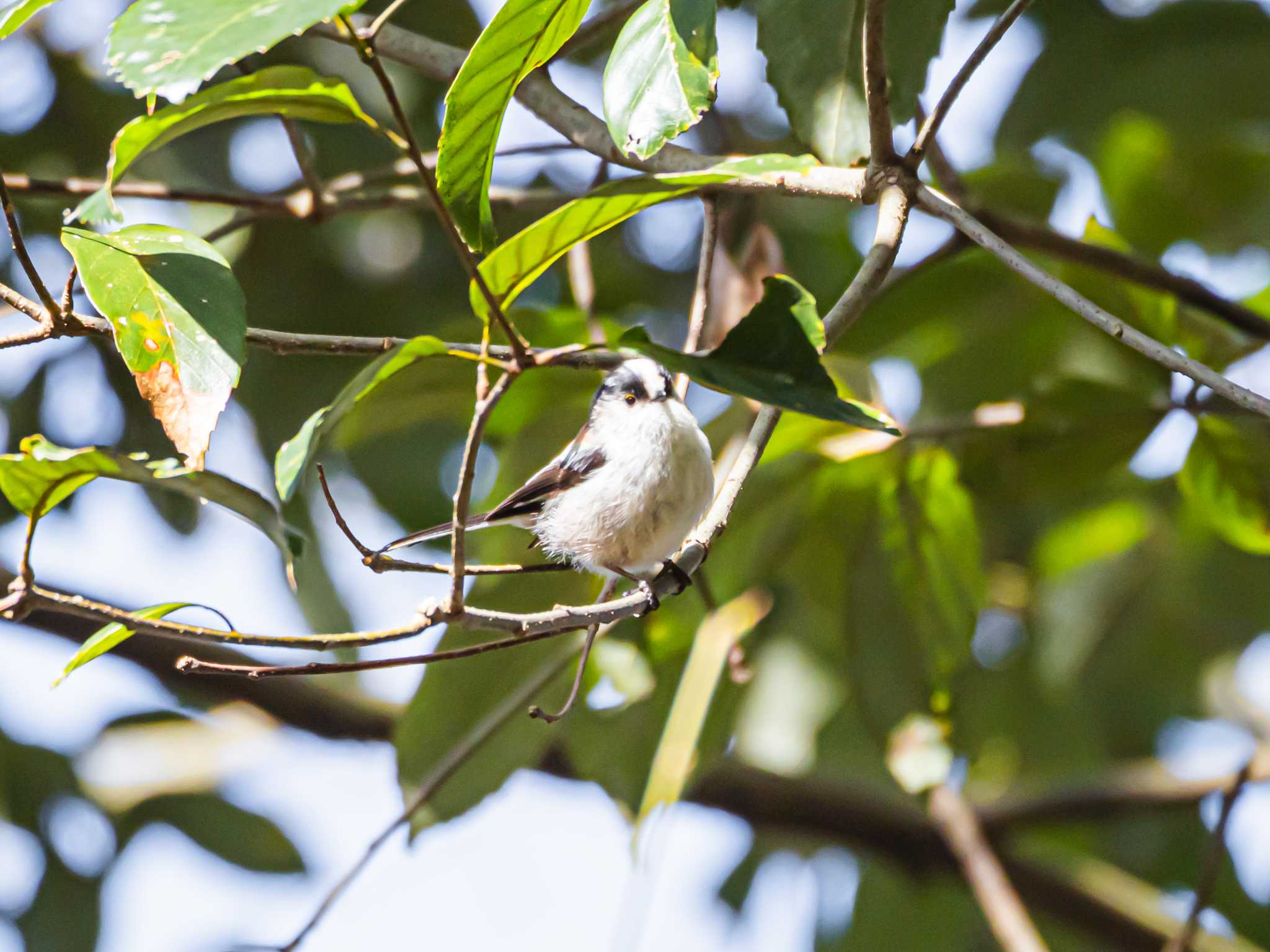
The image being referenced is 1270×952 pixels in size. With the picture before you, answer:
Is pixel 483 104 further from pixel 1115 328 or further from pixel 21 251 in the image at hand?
pixel 1115 328

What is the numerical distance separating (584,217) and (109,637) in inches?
23.8

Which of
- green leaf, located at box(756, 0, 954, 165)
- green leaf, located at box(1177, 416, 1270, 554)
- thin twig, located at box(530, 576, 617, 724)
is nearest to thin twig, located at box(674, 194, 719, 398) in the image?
green leaf, located at box(756, 0, 954, 165)

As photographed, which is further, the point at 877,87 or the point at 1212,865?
the point at 1212,865

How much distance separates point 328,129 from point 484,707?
4.88 ft

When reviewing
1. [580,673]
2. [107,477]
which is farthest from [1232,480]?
[107,477]

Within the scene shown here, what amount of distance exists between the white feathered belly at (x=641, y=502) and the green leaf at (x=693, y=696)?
0.55 ft

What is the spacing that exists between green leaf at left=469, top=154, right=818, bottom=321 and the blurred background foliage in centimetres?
77

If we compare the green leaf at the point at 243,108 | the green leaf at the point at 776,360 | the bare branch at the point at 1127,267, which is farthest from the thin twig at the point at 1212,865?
the green leaf at the point at 243,108

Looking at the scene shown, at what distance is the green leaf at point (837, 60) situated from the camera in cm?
156

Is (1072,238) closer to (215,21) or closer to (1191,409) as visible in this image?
(1191,409)

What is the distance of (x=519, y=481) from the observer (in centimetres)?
210

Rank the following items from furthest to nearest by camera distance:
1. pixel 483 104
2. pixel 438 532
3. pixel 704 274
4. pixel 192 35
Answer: pixel 704 274 → pixel 438 532 → pixel 483 104 → pixel 192 35

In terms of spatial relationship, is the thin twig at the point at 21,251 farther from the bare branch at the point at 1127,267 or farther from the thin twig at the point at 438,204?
the bare branch at the point at 1127,267

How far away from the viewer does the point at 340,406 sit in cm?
96
